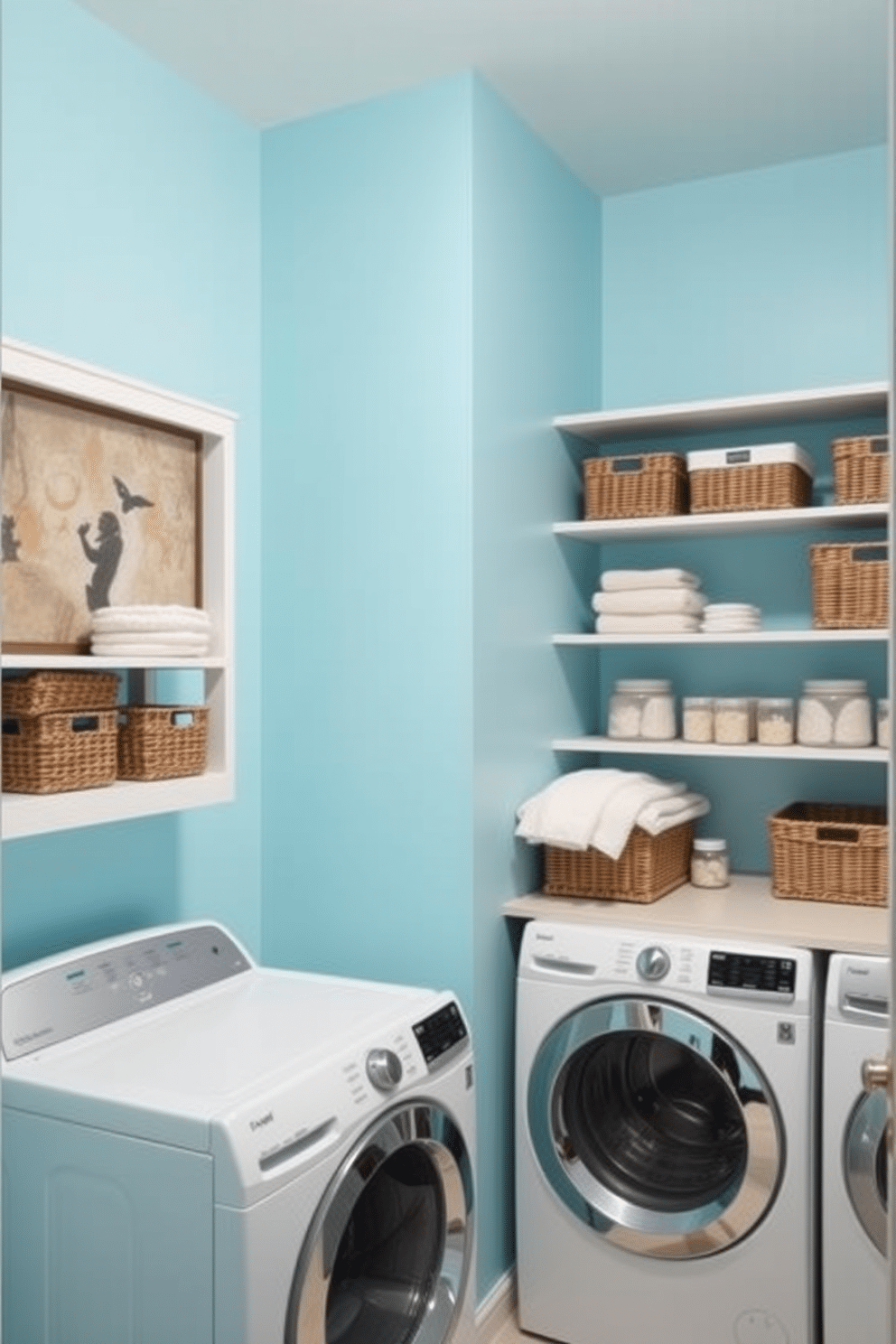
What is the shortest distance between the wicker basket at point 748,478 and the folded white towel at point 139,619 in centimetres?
132

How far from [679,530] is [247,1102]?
1753mm

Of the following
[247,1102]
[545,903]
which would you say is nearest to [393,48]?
[545,903]

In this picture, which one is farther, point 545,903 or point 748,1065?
point 545,903

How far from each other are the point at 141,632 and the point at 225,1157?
879mm

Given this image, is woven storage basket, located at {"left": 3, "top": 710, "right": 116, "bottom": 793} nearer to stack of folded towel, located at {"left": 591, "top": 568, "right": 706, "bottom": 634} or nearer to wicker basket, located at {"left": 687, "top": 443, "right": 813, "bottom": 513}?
stack of folded towel, located at {"left": 591, "top": 568, "right": 706, "bottom": 634}

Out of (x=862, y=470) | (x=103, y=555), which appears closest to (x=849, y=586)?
(x=862, y=470)

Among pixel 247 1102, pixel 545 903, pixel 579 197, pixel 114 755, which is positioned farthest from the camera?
pixel 579 197

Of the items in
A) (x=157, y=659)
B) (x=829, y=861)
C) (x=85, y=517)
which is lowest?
(x=829, y=861)

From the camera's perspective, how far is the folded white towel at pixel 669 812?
8.32 ft

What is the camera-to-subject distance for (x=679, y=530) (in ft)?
9.09

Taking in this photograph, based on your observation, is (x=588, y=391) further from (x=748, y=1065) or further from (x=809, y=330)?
(x=748, y=1065)

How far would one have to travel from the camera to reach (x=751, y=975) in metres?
2.24

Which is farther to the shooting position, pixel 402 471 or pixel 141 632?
pixel 402 471

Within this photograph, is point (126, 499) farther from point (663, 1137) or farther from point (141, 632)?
point (663, 1137)
